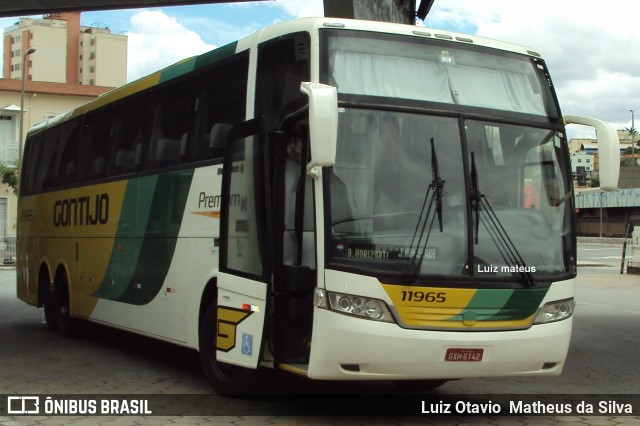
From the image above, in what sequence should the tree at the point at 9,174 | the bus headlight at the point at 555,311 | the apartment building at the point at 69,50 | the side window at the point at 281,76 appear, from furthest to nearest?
the apartment building at the point at 69,50
the tree at the point at 9,174
the side window at the point at 281,76
the bus headlight at the point at 555,311

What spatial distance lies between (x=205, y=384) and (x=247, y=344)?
1.95m

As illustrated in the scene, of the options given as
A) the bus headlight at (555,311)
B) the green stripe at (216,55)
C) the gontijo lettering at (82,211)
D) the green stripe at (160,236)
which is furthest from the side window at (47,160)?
the bus headlight at (555,311)

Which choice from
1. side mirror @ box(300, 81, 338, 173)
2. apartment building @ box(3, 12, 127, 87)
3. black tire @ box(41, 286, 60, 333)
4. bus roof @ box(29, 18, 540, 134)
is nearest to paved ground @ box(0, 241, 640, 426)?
black tire @ box(41, 286, 60, 333)

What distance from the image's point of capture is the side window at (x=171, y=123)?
1025 centimetres

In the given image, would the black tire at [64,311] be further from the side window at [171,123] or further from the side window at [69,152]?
the side window at [171,123]

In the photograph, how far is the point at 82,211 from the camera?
13.5 m

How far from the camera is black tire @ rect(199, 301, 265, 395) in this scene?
8641 millimetres

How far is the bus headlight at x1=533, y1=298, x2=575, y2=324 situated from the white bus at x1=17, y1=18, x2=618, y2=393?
2 centimetres

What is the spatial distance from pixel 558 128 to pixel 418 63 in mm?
1411

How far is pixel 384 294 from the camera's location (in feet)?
23.2

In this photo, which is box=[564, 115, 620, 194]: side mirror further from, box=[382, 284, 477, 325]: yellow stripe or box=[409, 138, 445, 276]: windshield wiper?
box=[382, 284, 477, 325]: yellow stripe

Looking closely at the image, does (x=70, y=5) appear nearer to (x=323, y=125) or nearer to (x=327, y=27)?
(x=327, y=27)

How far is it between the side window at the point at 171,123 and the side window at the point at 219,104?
0.33m

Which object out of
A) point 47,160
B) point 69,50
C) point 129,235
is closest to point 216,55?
point 129,235
